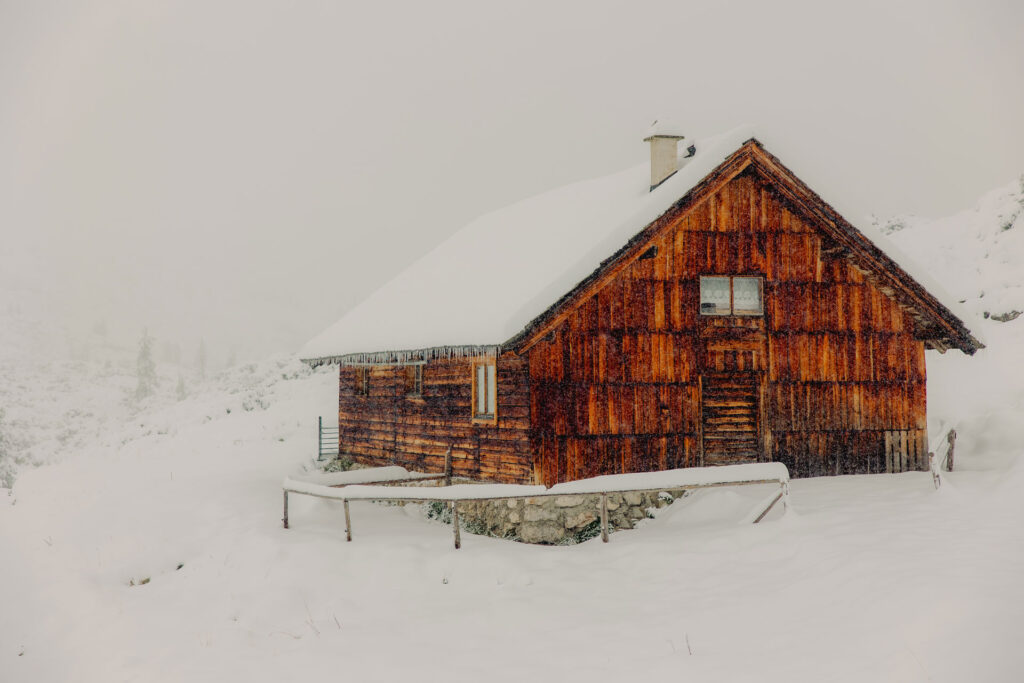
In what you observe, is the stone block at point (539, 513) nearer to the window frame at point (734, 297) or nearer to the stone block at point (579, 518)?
the stone block at point (579, 518)

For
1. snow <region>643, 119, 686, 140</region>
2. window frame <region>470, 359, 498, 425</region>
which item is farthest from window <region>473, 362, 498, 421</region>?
snow <region>643, 119, 686, 140</region>

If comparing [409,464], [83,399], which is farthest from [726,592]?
[83,399]

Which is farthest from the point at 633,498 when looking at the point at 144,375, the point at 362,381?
the point at 144,375

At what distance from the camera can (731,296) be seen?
14812mm

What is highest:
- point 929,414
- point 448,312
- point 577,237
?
point 577,237

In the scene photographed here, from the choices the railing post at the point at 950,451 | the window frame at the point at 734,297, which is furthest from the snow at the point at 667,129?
the railing post at the point at 950,451

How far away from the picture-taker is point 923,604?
25.7ft

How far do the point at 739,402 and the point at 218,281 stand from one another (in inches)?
7782

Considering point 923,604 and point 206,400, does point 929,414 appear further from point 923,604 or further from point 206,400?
point 206,400

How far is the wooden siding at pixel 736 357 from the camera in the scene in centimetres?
1394

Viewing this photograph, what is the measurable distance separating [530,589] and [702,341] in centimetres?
619

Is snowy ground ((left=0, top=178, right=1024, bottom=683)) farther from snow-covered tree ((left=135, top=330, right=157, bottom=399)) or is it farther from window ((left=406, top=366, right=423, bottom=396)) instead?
snow-covered tree ((left=135, top=330, right=157, bottom=399))

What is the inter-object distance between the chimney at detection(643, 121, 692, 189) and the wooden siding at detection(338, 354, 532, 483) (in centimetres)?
486

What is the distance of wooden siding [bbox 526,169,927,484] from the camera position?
1394cm
